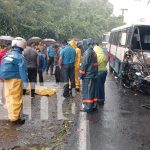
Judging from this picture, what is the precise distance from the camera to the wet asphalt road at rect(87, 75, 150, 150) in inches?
280

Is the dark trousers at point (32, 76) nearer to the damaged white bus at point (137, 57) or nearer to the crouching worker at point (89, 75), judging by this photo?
the crouching worker at point (89, 75)

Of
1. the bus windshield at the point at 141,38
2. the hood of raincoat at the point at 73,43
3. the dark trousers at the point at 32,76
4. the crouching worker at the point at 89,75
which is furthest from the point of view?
the bus windshield at the point at 141,38

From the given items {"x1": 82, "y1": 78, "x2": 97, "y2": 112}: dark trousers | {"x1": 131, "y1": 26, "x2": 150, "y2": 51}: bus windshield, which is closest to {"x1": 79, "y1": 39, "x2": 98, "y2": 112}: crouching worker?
{"x1": 82, "y1": 78, "x2": 97, "y2": 112}: dark trousers

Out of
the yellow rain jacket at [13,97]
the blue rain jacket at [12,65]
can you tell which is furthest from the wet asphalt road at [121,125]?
the blue rain jacket at [12,65]

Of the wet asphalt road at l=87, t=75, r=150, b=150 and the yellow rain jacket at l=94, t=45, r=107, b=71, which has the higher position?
the yellow rain jacket at l=94, t=45, r=107, b=71

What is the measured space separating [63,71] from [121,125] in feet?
13.4

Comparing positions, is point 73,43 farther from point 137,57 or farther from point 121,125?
point 121,125

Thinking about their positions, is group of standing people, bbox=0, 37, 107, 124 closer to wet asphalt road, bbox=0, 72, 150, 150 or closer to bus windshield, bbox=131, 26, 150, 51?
wet asphalt road, bbox=0, 72, 150, 150

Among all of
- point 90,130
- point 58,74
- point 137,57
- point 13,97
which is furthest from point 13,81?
point 137,57

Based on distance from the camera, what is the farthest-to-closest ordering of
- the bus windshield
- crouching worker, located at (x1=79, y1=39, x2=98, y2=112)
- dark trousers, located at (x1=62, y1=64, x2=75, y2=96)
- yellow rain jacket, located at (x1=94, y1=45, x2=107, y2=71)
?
the bus windshield
dark trousers, located at (x1=62, y1=64, x2=75, y2=96)
yellow rain jacket, located at (x1=94, y1=45, x2=107, y2=71)
crouching worker, located at (x1=79, y1=39, x2=98, y2=112)

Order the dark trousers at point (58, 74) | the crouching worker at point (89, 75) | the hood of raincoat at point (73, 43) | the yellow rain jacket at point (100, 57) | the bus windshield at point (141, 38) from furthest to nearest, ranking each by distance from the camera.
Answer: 1. the dark trousers at point (58, 74)
2. the bus windshield at point (141, 38)
3. the hood of raincoat at point (73, 43)
4. the yellow rain jacket at point (100, 57)
5. the crouching worker at point (89, 75)

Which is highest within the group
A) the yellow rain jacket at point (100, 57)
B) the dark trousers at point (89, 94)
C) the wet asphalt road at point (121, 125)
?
the yellow rain jacket at point (100, 57)

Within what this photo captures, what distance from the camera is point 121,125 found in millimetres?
8688

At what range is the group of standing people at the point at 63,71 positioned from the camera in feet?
27.1
